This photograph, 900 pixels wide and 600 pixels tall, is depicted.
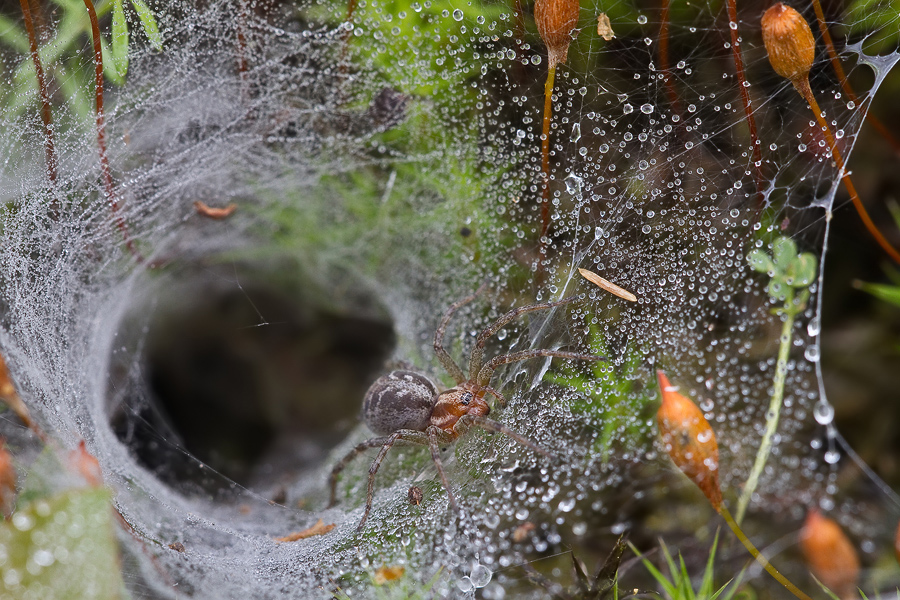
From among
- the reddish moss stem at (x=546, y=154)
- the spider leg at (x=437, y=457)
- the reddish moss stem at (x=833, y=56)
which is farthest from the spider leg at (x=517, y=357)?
the reddish moss stem at (x=833, y=56)

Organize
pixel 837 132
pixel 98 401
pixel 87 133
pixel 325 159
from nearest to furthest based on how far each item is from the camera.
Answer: pixel 837 132 → pixel 87 133 → pixel 98 401 → pixel 325 159

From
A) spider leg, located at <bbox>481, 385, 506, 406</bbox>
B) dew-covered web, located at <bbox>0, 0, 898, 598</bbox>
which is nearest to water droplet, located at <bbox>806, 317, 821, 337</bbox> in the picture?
dew-covered web, located at <bbox>0, 0, 898, 598</bbox>

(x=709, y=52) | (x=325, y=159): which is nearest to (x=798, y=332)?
(x=709, y=52)

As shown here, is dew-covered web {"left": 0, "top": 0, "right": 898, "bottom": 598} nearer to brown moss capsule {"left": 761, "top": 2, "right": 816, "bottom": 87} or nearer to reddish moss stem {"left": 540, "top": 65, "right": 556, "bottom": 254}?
reddish moss stem {"left": 540, "top": 65, "right": 556, "bottom": 254}

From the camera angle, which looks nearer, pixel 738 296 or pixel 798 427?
pixel 738 296

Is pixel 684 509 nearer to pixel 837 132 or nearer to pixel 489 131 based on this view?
pixel 837 132

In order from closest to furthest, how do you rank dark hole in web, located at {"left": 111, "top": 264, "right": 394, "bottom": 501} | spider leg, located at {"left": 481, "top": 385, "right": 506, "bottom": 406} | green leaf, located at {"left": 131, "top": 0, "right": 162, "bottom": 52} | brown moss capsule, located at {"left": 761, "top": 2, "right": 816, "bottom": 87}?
1. brown moss capsule, located at {"left": 761, "top": 2, "right": 816, "bottom": 87}
2. green leaf, located at {"left": 131, "top": 0, "right": 162, "bottom": 52}
3. spider leg, located at {"left": 481, "top": 385, "right": 506, "bottom": 406}
4. dark hole in web, located at {"left": 111, "top": 264, "right": 394, "bottom": 501}

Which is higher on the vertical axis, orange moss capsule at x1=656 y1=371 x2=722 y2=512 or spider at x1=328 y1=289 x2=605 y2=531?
orange moss capsule at x1=656 y1=371 x2=722 y2=512
